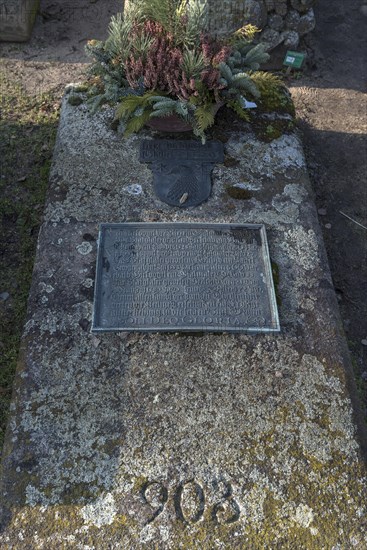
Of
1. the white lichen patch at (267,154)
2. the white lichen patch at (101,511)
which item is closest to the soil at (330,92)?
the white lichen patch at (267,154)

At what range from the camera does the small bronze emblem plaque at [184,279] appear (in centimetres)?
308

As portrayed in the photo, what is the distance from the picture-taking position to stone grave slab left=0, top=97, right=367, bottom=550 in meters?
2.51

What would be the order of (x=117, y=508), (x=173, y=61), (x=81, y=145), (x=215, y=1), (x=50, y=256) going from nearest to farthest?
1. (x=117, y=508)
2. (x=50, y=256)
3. (x=173, y=61)
4. (x=81, y=145)
5. (x=215, y=1)

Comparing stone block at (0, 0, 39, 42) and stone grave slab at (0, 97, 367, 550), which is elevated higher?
stone block at (0, 0, 39, 42)

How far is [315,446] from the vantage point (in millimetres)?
2748

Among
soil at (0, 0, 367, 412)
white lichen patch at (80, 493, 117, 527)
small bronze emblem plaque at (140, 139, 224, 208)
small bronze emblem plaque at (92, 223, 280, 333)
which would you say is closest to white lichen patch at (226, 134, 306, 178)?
small bronze emblem plaque at (140, 139, 224, 208)

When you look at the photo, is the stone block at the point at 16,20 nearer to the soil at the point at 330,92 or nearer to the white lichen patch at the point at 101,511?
the soil at the point at 330,92

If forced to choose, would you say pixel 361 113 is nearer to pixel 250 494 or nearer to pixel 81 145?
pixel 81 145

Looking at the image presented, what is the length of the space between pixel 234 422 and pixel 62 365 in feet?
3.69

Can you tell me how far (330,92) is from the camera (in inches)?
221

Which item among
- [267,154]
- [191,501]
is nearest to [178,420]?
[191,501]

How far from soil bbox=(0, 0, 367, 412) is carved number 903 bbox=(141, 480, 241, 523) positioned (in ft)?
5.14

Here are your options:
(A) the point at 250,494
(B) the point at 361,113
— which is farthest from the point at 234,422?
(B) the point at 361,113

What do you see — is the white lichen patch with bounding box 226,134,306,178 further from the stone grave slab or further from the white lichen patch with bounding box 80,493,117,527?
the white lichen patch with bounding box 80,493,117,527
